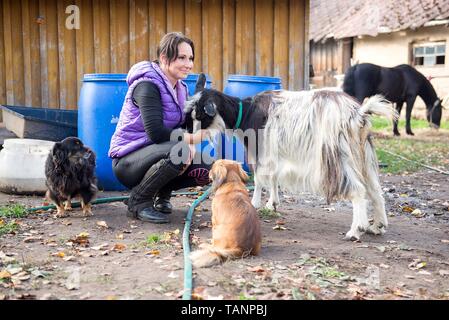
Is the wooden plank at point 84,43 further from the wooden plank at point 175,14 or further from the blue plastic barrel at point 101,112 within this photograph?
the blue plastic barrel at point 101,112

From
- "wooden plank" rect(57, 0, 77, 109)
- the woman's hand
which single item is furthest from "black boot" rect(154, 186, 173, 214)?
"wooden plank" rect(57, 0, 77, 109)

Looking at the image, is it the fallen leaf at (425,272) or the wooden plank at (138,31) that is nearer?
the fallen leaf at (425,272)

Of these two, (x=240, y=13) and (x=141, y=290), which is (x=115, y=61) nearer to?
(x=240, y=13)

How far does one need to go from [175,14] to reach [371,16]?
42.2 ft

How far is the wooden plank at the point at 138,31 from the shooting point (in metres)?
8.52

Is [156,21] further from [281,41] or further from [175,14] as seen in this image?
[281,41]

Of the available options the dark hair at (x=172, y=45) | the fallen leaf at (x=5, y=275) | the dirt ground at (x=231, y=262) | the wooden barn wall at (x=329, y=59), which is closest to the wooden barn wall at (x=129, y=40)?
the dirt ground at (x=231, y=262)

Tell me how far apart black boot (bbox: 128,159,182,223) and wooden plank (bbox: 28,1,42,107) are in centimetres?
414

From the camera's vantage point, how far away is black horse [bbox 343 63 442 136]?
12.8m

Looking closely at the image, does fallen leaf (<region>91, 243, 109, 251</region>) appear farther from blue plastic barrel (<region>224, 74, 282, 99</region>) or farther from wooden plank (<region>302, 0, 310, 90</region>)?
wooden plank (<region>302, 0, 310, 90</region>)

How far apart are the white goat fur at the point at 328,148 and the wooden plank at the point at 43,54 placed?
15.9 ft

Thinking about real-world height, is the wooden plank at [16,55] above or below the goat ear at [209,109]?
above

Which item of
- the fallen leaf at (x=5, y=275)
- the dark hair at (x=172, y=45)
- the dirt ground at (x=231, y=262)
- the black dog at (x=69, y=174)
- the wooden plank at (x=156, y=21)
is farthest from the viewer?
the wooden plank at (x=156, y=21)

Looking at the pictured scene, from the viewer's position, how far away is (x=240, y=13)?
878 cm
